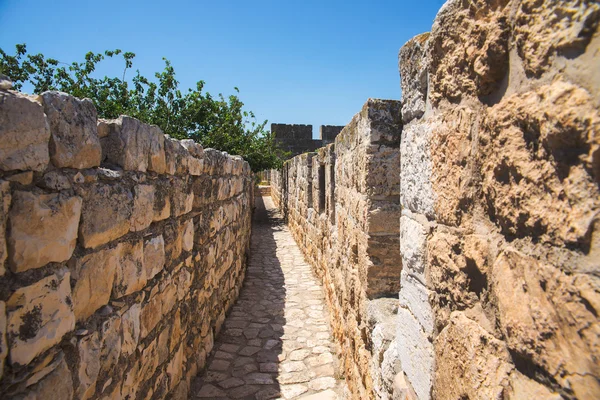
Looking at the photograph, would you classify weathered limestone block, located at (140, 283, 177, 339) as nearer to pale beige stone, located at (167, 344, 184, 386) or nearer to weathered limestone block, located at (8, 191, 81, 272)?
pale beige stone, located at (167, 344, 184, 386)

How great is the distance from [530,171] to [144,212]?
1.74 meters

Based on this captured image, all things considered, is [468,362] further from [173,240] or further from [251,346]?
[251,346]

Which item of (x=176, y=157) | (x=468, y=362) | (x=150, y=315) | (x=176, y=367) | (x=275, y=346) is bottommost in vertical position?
(x=275, y=346)

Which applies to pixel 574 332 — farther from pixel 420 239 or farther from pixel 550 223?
pixel 420 239

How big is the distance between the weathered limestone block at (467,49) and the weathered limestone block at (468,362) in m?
0.61

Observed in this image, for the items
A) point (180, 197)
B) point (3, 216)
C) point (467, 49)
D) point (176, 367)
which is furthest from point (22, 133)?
point (176, 367)

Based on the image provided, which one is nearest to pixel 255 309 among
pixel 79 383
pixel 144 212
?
pixel 144 212

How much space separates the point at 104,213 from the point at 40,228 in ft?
1.32

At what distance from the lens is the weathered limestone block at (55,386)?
1100 millimetres

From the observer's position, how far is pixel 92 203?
1455 millimetres

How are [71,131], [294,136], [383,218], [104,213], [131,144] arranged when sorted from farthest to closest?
[294,136] → [383,218] → [131,144] → [104,213] → [71,131]

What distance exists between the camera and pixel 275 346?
3.83 m

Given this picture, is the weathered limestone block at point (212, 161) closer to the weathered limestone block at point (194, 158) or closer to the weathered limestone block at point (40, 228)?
the weathered limestone block at point (194, 158)

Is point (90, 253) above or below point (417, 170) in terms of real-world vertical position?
below
